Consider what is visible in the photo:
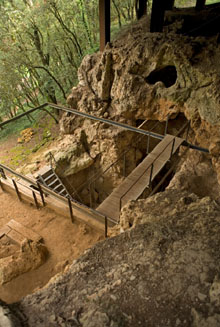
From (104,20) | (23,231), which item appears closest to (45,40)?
(104,20)

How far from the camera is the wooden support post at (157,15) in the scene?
21.2 ft

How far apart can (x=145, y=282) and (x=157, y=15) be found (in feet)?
25.5

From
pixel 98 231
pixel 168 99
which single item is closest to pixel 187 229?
pixel 98 231

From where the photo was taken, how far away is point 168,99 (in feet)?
23.4

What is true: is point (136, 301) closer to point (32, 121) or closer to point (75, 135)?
point (75, 135)

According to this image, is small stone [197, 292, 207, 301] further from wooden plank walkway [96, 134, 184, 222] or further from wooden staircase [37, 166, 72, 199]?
wooden staircase [37, 166, 72, 199]

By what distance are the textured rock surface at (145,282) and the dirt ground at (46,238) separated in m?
1.21

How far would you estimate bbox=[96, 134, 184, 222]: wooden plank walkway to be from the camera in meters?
3.86

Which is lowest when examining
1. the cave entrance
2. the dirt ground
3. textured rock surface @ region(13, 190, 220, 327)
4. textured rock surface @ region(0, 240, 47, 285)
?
the cave entrance

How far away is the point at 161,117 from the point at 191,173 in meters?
2.48

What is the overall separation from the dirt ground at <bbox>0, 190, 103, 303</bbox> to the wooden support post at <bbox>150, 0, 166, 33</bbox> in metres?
6.67

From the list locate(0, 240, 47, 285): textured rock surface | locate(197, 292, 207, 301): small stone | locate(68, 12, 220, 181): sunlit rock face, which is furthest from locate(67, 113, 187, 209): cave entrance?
locate(197, 292, 207, 301): small stone

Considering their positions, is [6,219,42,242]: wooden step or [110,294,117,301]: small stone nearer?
[110,294,117,301]: small stone

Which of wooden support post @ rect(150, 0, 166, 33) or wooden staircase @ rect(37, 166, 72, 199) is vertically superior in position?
wooden support post @ rect(150, 0, 166, 33)
